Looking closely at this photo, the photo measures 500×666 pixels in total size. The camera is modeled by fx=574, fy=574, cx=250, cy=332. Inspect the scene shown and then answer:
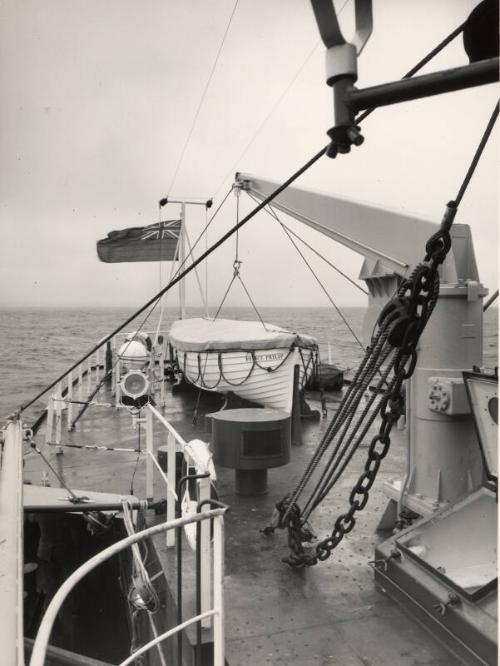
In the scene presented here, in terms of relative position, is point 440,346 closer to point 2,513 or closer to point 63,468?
point 2,513

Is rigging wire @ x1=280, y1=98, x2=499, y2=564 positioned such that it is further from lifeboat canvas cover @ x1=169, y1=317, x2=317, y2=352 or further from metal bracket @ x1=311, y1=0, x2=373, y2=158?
lifeboat canvas cover @ x1=169, y1=317, x2=317, y2=352

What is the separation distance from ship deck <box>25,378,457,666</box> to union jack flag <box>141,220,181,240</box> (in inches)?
414

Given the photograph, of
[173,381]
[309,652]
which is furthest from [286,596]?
[173,381]

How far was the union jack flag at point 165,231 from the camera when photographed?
1697 cm

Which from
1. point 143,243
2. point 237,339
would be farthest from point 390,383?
point 143,243

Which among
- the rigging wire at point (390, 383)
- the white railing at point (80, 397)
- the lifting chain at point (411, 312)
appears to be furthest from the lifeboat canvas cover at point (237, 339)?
the lifting chain at point (411, 312)

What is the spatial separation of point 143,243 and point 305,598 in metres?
14.1

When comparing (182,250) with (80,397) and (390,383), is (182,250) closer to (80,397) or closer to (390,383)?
(80,397)

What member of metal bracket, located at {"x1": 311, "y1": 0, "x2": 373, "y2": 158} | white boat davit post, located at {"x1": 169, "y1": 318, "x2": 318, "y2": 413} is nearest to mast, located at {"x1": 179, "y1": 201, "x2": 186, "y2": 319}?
white boat davit post, located at {"x1": 169, "y1": 318, "x2": 318, "y2": 413}

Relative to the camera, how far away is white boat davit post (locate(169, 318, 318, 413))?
11.3m

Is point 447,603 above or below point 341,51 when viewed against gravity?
below

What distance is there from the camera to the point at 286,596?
4285 millimetres

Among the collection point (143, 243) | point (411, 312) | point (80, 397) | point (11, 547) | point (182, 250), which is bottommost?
point (80, 397)

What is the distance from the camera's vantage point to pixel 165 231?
17000 mm
